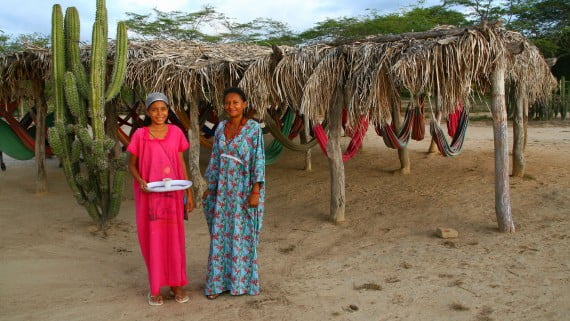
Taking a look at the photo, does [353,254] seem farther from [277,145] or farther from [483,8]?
[483,8]

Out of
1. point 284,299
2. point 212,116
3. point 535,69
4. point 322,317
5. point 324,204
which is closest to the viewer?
point 322,317

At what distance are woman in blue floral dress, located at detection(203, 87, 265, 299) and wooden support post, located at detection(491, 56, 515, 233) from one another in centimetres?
229

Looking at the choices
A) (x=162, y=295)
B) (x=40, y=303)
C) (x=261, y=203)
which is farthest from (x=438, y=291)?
(x=40, y=303)

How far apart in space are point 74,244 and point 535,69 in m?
4.79

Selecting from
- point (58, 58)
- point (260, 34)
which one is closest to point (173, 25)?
point (260, 34)

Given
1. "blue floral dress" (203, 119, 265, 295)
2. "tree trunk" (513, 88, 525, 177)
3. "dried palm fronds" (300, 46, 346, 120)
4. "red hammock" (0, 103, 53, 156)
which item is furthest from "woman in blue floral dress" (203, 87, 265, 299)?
"red hammock" (0, 103, 53, 156)

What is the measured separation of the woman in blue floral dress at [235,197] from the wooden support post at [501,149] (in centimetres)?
229

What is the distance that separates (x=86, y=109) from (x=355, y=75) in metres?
2.52

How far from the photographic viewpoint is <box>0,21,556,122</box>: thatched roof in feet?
12.9

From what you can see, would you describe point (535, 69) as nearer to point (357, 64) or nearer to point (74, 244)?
point (357, 64)

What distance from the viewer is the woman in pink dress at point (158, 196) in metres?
2.88

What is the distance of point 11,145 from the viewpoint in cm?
663

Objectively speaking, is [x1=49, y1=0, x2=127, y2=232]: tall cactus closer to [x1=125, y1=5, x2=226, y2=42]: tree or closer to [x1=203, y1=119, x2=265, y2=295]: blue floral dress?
[x1=203, y1=119, x2=265, y2=295]: blue floral dress

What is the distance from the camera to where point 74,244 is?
4508 millimetres
